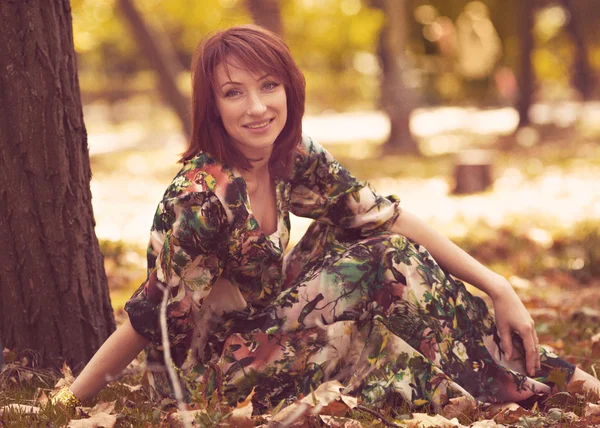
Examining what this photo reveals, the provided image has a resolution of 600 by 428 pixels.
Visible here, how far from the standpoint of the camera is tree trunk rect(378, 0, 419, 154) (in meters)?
13.7

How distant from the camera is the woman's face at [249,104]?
2.42 m

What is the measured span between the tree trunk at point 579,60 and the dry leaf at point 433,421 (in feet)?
66.4

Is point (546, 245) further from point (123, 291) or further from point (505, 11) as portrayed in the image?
point (505, 11)

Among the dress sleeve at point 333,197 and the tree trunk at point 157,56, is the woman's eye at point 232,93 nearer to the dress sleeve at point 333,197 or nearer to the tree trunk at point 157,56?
the dress sleeve at point 333,197

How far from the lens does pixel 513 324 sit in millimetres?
2564

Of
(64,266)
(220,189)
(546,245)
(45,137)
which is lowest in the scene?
(546,245)

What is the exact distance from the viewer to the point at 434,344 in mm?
2428

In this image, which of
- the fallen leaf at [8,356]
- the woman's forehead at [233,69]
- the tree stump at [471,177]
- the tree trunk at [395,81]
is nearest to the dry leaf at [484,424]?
the woman's forehead at [233,69]

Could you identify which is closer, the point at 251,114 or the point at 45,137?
the point at 251,114

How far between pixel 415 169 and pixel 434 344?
31.0ft

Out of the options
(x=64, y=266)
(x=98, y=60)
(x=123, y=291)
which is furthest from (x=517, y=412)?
(x=98, y=60)

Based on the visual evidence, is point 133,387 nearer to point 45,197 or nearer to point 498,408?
point 45,197

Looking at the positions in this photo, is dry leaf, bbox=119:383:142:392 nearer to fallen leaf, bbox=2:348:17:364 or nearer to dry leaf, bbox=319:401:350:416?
fallen leaf, bbox=2:348:17:364

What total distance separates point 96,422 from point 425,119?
22.3m
